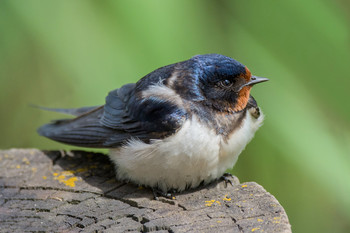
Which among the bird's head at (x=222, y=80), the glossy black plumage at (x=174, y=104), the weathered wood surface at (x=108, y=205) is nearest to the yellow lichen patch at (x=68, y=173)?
the weathered wood surface at (x=108, y=205)

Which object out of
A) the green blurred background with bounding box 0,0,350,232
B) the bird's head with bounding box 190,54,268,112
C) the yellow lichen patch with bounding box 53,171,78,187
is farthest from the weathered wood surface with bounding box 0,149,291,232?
the green blurred background with bounding box 0,0,350,232

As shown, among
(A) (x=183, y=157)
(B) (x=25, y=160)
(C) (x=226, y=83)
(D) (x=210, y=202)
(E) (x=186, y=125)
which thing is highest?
(C) (x=226, y=83)

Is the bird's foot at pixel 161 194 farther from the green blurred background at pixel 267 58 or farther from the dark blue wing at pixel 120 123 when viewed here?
the green blurred background at pixel 267 58

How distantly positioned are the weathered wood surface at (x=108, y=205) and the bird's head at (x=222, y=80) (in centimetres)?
35

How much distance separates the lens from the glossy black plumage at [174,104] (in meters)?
2.34

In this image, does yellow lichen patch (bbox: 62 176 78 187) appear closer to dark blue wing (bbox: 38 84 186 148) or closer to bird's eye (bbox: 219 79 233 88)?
dark blue wing (bbox: 38 84 186 148)

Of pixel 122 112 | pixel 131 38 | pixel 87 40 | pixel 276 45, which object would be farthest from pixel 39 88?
pixel 276 45

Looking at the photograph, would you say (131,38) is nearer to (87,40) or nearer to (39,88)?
(87,40)

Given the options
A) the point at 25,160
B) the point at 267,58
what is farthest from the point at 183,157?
the point at 267,58

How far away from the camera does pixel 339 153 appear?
290 cm

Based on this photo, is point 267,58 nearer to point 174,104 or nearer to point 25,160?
point 174,104

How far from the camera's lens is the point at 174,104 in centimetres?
234

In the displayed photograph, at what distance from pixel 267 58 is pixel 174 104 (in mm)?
953

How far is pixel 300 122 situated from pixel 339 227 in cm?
57
